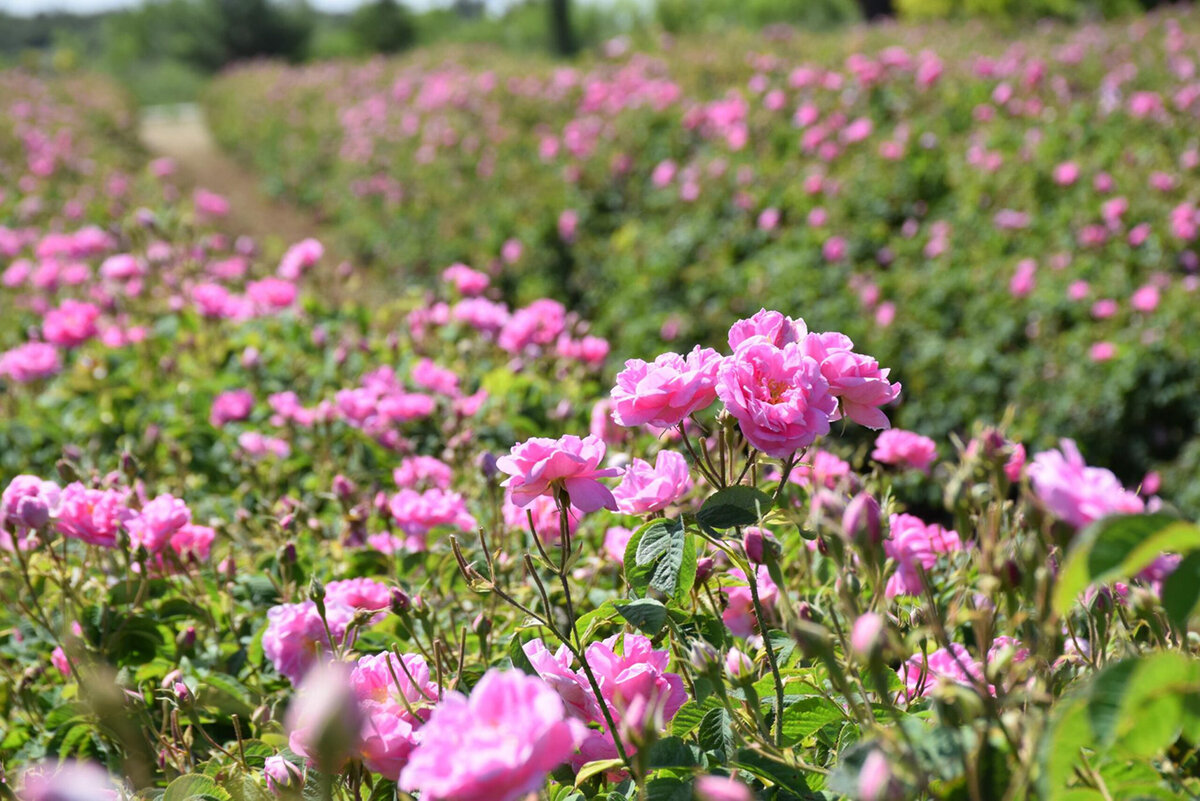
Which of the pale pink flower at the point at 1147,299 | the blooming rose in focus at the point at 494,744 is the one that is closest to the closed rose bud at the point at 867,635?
the blooming rose in focus at the point at 494,744

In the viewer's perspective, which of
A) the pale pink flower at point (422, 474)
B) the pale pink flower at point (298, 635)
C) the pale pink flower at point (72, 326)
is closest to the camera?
the pale pink flower at point (298, 635)

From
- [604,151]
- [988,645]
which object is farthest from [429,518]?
[604,151]

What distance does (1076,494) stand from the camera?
2.45ft

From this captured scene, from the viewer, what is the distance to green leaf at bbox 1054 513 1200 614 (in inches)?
26.7

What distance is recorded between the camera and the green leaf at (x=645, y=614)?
112cm

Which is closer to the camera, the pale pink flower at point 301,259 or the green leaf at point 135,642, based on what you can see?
the green leaf at point 135,642

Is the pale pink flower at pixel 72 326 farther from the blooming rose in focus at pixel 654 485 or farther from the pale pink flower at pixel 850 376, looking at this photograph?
the pale pink flower at pixel 850 376

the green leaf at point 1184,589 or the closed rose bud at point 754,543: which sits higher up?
the green leaf at point 1184,589

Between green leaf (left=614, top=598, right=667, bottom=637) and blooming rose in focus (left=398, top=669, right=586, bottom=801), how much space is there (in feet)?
1.20

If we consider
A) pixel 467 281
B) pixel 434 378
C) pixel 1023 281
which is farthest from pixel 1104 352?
pixel 434 378

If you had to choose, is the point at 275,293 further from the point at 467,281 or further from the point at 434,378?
the point at 434,378

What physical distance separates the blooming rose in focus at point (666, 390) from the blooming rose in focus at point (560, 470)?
0.06 metres

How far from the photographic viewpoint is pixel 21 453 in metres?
2.94

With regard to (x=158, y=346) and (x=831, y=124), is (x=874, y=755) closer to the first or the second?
(x=158, y=346)
